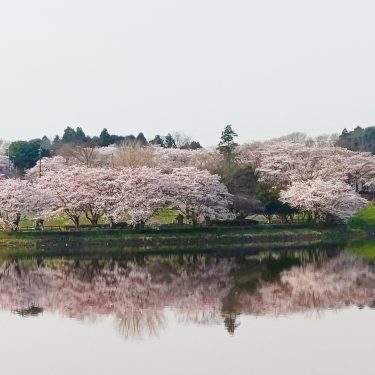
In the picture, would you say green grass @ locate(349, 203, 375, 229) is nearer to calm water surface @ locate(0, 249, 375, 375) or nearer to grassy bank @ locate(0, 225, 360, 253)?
grassy bank @ locate(0, 225, 360, 253)

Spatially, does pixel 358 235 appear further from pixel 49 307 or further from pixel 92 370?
pixel 92 370

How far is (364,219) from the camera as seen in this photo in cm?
5872

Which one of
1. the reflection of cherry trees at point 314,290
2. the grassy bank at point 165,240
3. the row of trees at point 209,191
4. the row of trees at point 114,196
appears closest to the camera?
the reflection of cherry trees at point 314,290

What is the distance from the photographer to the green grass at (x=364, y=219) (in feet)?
186

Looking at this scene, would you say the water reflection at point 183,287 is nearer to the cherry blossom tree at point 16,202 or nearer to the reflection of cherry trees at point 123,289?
the reflection of cherry trees at point 123,289

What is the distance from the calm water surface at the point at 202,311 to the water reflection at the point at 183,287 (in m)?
0.05

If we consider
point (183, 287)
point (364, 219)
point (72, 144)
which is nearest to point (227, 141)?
point (364, 219)

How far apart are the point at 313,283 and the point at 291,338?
419 inches

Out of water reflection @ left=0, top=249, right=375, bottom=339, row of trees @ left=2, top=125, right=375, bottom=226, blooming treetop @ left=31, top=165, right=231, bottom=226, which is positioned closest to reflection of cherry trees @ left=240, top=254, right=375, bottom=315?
water reflection @ left=0, top=249, right=375, bottom=339

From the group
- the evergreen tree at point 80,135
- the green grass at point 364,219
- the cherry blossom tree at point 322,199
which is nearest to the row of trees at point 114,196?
the cherry blossom tree at point 322,199

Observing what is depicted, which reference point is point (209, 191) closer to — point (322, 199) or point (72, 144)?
point (322, 199)

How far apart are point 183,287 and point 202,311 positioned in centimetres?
591

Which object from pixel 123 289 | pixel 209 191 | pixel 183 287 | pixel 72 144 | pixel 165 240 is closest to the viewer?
pixel 123 289

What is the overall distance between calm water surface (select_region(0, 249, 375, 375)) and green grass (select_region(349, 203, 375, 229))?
55.3 ft
